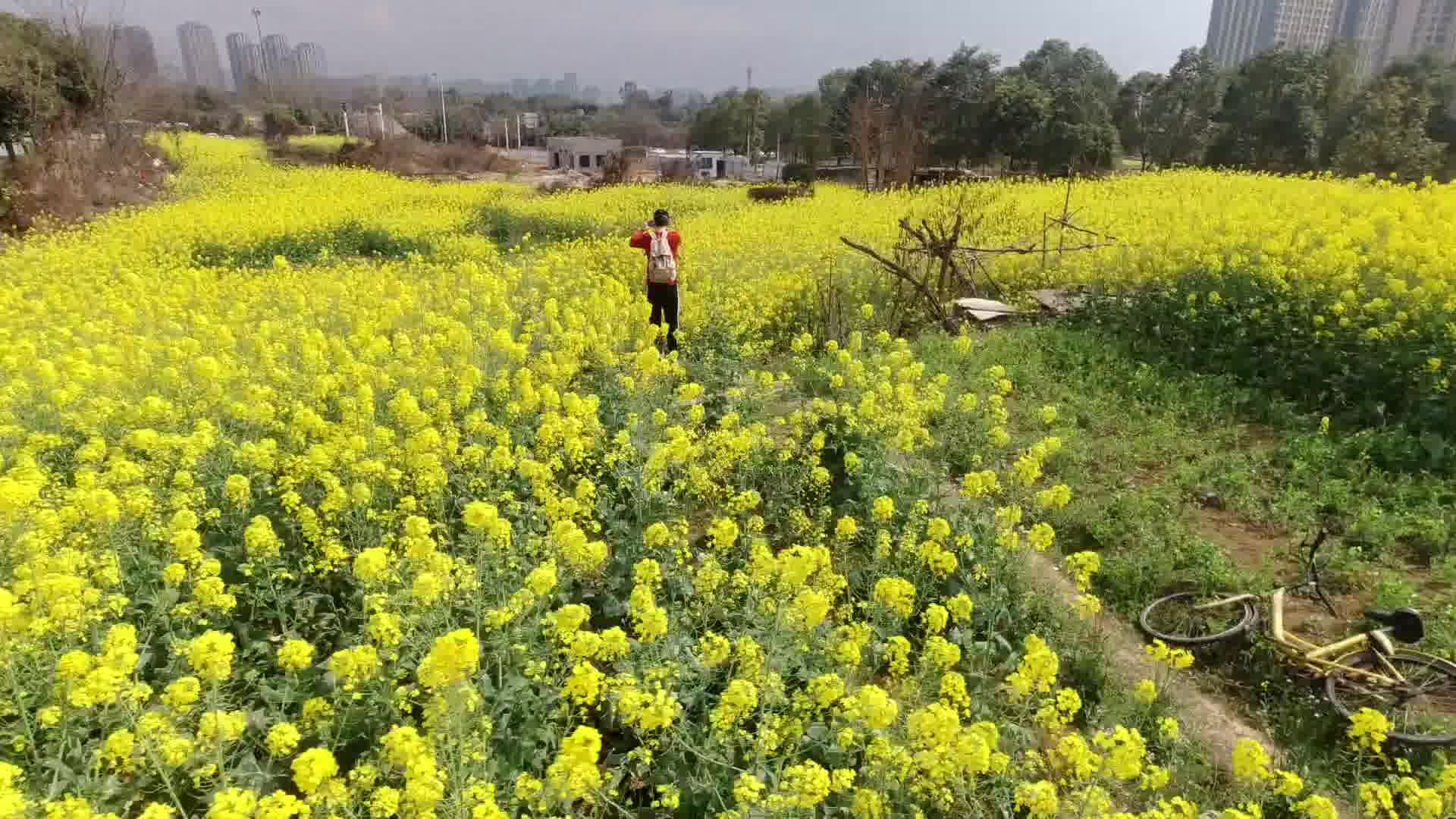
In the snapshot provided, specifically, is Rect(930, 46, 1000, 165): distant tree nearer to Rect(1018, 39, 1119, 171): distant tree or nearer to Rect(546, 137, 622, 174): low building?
Rect(1018, 39, 1119, 171): distant tree

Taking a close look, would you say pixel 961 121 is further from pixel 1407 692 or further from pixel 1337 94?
pixel 1407 692

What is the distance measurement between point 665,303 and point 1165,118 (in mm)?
49087

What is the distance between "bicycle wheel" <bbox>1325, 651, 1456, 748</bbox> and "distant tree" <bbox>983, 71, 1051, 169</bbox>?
43.2 metres

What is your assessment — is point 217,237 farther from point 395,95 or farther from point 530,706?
point 395,95

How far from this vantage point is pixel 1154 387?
25.6 ft

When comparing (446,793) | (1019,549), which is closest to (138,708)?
→ (446,793)

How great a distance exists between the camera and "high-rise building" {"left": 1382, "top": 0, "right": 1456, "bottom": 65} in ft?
286

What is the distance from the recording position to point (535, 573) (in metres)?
3.35

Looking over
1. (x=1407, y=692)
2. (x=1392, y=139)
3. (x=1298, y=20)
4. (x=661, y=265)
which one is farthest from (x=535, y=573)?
(x=1298, y=20)

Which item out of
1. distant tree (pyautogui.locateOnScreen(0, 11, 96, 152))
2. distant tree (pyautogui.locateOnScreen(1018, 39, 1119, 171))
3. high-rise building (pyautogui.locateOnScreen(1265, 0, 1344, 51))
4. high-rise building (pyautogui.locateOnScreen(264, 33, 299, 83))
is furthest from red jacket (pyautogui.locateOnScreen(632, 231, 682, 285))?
high-rise building (pyautogui.locateOnScreen(1265, 0, 1344, 51))

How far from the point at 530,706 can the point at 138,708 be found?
1.43 meters

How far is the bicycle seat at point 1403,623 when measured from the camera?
4.19 metres

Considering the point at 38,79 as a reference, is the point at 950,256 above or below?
below

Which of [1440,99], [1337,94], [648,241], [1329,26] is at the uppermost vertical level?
[1329,26]
